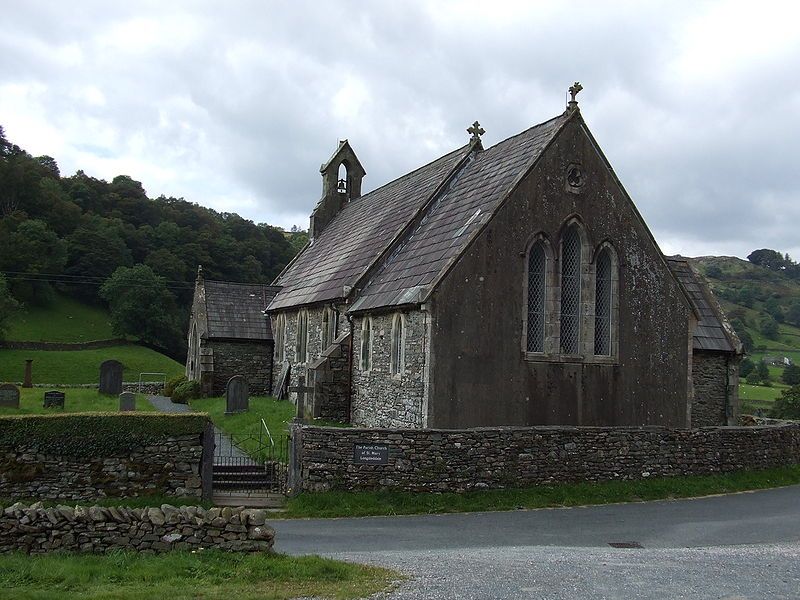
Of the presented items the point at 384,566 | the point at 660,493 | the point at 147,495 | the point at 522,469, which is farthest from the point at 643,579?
the point at 147,495

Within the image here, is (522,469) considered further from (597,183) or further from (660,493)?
(597,183)

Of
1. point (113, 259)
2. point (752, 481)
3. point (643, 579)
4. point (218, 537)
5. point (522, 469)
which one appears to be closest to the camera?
point (643, 579)

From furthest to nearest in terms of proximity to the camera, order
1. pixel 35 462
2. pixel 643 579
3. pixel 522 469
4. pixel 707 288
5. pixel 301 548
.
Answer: pixel 707 288
pixel 522 469
pixel 35 462
pixel 301 548
pixel 643 579

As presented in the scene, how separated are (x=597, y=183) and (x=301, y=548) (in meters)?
13.8

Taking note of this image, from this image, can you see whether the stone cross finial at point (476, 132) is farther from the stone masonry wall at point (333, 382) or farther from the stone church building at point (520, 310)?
the stone masonry wall at point (333, 382)

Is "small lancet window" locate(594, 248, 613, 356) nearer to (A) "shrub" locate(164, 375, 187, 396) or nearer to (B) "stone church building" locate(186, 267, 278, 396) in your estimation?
(B) "stone church building" locate(186, 267, 278, 396)

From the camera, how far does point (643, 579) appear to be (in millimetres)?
9312

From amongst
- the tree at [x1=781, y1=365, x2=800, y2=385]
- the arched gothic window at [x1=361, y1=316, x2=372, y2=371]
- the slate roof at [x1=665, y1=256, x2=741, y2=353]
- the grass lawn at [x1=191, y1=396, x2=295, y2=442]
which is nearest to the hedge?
the grass lawn at [x1=191, y1=396, x2=295, y2=442]

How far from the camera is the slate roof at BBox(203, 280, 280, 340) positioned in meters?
34.5

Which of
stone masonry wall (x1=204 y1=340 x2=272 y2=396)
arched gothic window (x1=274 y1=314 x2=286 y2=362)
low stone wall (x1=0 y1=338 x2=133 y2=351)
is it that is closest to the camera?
arched gothic window (x1=274 y1=314 x2=286 y2=362)

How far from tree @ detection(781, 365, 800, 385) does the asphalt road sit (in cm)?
7522

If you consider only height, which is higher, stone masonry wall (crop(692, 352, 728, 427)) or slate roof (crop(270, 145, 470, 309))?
slate roof (crop(270, 145, 470, 309))

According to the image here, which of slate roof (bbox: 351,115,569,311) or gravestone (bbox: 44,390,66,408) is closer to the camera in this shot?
slate roof (bbox: 351,115,569,311)

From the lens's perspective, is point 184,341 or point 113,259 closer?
point 184,341
